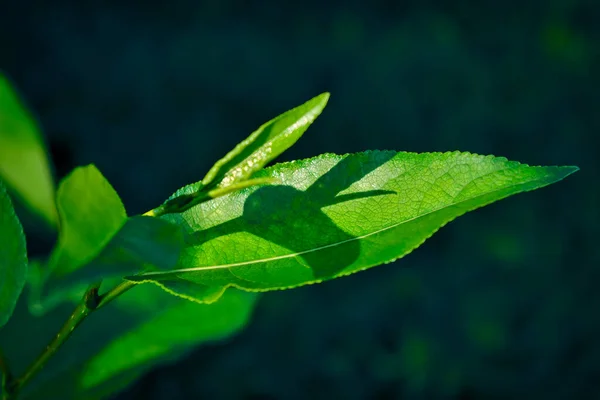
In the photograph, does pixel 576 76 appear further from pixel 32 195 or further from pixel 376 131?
pixel 32 195

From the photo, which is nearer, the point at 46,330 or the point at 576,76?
the point at 46,330

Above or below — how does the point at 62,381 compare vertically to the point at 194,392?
above

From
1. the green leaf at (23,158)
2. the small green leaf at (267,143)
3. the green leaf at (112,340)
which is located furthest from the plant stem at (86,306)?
the green leaf at (23,158)

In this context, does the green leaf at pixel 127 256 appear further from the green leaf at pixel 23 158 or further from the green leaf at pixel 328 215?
the green leaf at pixel 23 158

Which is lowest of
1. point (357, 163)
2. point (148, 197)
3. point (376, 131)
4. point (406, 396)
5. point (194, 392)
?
point (406, 396)

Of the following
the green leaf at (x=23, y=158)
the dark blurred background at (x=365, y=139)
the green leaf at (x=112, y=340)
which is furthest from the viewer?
the dark blurred background at (x=365, y=139)

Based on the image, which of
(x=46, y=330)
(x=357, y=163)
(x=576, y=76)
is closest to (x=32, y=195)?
(x=46, y=330)

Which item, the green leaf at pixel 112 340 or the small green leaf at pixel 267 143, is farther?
the green leaf at pixel 112 340

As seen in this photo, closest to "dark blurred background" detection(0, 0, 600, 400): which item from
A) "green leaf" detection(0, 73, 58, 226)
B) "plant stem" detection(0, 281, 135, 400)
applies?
"green leaf" detection(0, 73, 58, 226)
